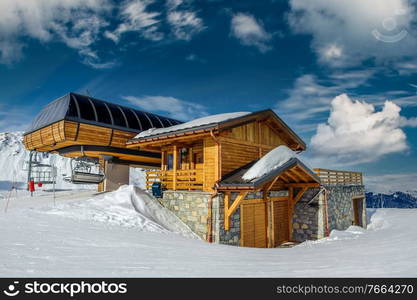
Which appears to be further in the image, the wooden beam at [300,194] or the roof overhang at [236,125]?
the wooden beam at [300,194]

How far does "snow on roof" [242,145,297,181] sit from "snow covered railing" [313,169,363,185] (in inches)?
168

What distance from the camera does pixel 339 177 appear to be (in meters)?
17.3

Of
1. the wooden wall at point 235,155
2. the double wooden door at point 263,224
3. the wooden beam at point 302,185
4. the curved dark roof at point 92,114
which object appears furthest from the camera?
the curved dark roof at point 92,114

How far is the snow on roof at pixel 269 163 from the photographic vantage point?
1049 cm

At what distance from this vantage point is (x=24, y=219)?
8.38 meters

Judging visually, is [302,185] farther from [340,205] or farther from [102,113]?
[102,113]

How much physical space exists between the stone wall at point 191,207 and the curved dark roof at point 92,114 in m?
6.60

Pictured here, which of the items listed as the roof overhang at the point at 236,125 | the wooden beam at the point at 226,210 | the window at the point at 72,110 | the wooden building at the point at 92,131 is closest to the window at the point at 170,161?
the roof overhang at the point at 236,125

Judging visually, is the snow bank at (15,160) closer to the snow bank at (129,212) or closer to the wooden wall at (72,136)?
the wooden wall at (72,136)

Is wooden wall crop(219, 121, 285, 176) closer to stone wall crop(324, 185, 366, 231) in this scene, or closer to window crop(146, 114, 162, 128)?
stone wall crop(324, 185, 366, 231)

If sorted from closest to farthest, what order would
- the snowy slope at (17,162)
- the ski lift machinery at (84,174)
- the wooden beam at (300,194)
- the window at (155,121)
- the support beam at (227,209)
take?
1. the support beam at (227,209)
2. the wooden beam at (300,194)
3. the ski lift machinery at (84,174)
4. the window at (155,121)
5. the snowy slope at (17,162)

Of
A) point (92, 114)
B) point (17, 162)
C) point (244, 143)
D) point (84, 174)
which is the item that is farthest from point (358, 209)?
point (17, 162)

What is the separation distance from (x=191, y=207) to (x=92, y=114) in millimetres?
8596

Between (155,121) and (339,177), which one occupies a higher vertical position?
(155,121)
